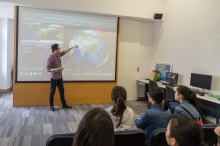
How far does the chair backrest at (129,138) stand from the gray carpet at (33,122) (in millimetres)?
1819

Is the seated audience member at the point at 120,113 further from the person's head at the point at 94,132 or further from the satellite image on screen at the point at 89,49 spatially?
the satellite image on screen at the point at 89,49

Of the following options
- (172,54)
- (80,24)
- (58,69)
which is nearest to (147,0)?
(172,54)

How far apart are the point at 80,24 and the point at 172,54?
2.67 m

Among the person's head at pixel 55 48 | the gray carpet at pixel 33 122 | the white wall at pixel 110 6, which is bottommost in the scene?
the gray carpet at pixel 33 122

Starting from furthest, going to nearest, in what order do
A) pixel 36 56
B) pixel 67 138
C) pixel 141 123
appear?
pixel 36 56, pixel 141 123, pixel 67 138

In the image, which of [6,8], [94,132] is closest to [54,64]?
[6,8]

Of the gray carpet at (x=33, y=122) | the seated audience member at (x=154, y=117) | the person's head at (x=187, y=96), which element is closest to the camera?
the seated audience member at (x=154, y=117)

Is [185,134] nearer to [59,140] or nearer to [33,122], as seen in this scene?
[59,140]

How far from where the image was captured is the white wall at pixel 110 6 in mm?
4598

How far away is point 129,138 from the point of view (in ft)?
5.10

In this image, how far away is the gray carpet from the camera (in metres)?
3.05

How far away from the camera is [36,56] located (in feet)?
15.8

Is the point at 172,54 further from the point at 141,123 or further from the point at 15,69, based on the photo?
the point at 15,69

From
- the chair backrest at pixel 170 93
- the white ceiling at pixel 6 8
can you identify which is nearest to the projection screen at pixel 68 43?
the white ceiling at pixel 6 8
